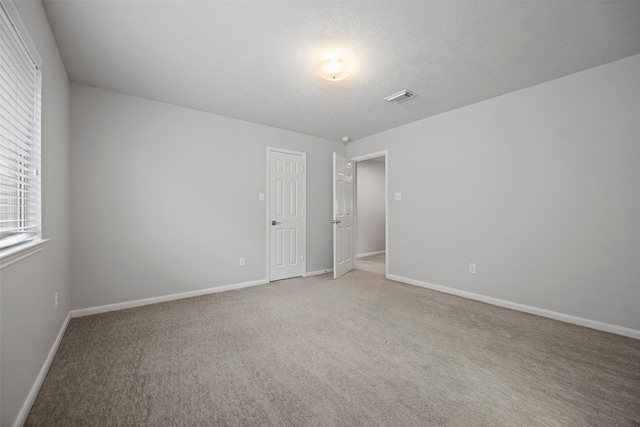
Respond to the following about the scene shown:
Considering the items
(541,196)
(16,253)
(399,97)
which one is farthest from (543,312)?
(16,253)

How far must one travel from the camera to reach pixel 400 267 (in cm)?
428

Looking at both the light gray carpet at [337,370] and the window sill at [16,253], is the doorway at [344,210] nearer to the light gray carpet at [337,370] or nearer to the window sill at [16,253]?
the light gray carpet at [337,370]

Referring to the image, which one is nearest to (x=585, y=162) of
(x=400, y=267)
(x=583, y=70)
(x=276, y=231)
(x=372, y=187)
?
(x=583, y=70)

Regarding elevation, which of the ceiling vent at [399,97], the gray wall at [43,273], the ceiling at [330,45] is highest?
the ceiling at [330,45]

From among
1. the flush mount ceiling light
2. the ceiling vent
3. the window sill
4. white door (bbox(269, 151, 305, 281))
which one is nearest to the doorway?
white door (bbox(269, 151, 305, 281))

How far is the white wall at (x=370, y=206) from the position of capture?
260 inches

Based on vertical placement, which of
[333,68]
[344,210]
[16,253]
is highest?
[333,68]

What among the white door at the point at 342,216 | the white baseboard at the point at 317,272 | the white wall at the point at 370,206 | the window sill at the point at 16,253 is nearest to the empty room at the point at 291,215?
the window sill at the point at 16,253

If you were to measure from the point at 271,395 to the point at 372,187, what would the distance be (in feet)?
19.2

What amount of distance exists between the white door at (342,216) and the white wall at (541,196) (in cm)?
121

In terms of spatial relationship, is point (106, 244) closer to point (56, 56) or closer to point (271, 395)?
point (56, 56)

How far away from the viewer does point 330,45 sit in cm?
218

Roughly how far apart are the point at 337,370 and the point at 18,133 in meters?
2.54

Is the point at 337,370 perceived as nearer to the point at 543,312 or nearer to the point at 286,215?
the point at 543,312
